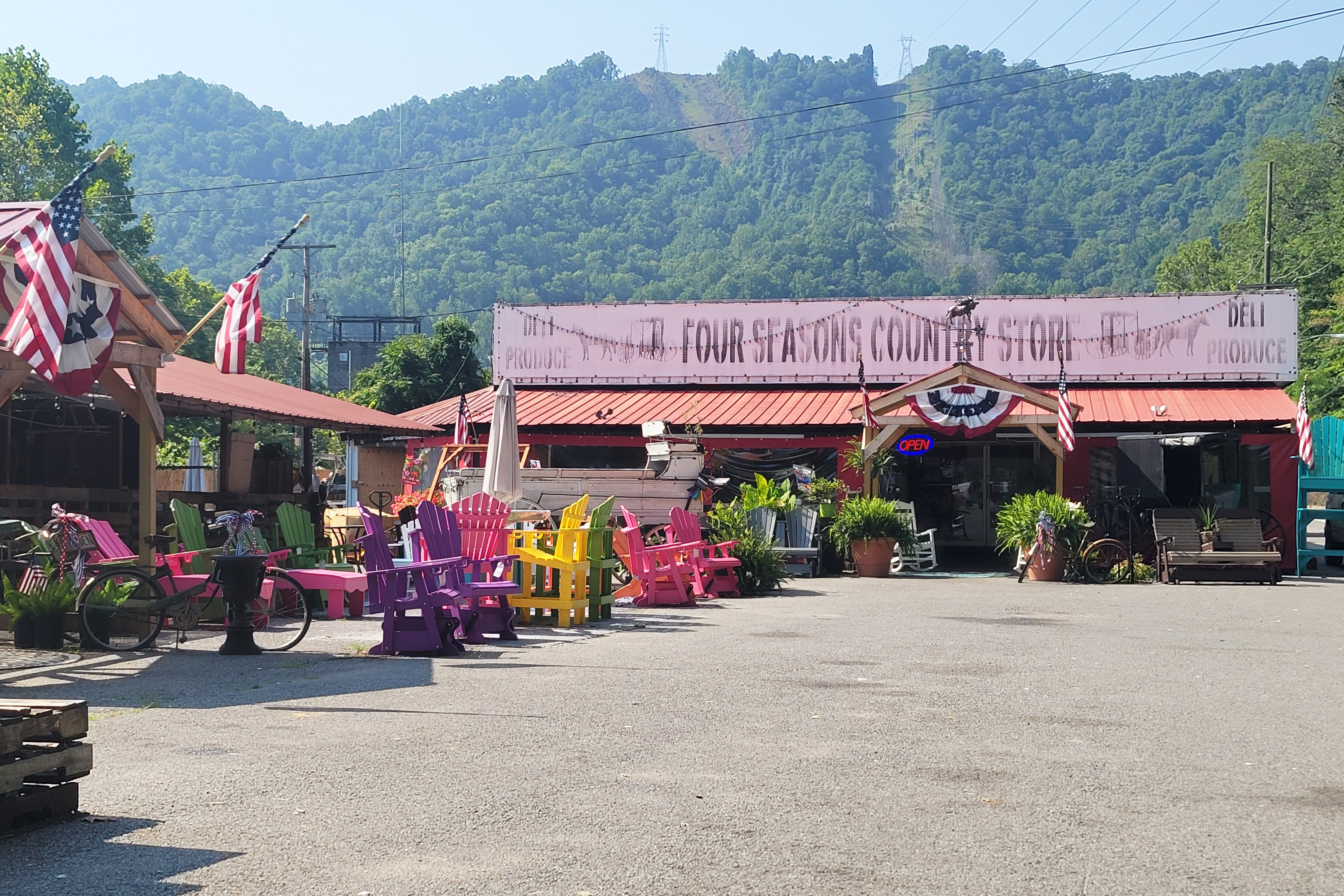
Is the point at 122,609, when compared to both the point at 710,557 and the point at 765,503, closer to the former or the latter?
the point at 710,557

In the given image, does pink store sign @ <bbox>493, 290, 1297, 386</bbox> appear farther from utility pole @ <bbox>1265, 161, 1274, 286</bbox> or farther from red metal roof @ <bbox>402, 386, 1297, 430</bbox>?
utility pole @ <bbox>1265, 161, 1274, 286</bbox>

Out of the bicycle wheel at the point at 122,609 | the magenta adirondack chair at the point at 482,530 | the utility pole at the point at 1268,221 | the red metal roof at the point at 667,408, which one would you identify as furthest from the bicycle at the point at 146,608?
the utility pole at the point at 1268,221

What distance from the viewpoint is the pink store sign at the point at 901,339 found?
987 inches

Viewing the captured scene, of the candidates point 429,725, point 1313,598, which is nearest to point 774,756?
point 429,725

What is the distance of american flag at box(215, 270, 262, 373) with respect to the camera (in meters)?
14.6

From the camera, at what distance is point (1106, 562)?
63.6 feet

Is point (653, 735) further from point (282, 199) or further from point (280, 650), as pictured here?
point (282, 199)

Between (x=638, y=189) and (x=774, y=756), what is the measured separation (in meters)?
147

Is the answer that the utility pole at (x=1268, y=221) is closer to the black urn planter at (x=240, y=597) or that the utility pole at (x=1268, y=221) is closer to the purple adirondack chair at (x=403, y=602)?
the purple adirondack chair at (x=403, y=602)

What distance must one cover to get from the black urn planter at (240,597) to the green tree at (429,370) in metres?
33.1

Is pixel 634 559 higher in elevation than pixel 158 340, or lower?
lower

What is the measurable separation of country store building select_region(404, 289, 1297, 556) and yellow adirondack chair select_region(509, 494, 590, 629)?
1002cm

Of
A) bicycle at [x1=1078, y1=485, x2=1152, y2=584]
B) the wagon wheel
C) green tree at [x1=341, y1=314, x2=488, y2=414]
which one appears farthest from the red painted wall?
green tree at [x1=341, y1=314, x2=488, y2=414]

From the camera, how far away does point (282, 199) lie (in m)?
147
